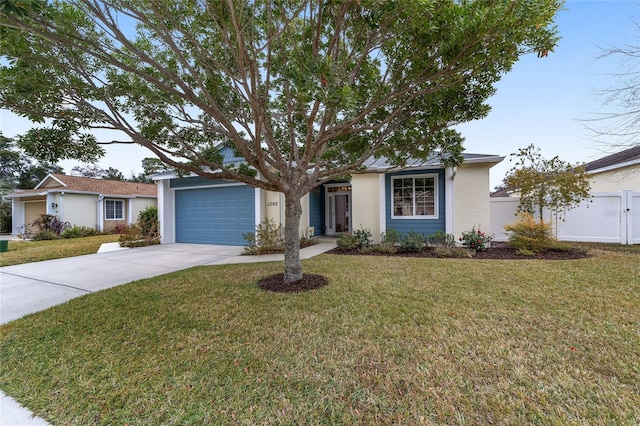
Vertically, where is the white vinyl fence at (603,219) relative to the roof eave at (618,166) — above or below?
below

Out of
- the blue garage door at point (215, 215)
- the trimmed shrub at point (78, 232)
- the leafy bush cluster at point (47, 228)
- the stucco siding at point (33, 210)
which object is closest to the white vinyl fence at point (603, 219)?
the blue garage door at point (215, 215)

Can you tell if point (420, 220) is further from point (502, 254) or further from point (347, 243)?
point (347, 243)

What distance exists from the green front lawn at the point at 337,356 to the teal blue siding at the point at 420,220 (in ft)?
15.8

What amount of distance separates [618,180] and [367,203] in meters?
12.2

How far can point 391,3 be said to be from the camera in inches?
125

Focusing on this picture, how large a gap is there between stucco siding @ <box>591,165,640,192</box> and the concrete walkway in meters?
13.2

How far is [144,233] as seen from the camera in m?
12.2

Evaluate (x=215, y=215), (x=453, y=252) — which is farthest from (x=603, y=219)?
(x=215, y=215)

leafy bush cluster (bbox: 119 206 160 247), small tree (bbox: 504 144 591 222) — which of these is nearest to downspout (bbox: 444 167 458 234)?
small tree (bbox: 504 144 591 222)

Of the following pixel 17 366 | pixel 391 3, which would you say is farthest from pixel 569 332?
pixel 17 366

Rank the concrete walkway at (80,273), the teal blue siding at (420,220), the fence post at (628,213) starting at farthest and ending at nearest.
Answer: the teal blue siding at (420,220), the fence post at (628,213), the concrete walkway at (80,273)

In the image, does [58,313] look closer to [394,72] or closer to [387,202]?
[394,72]

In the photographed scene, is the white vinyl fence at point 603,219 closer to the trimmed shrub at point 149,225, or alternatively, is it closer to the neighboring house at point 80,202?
the trimmed shrub at point 149,225

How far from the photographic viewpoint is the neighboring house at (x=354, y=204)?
9570 millimetres
